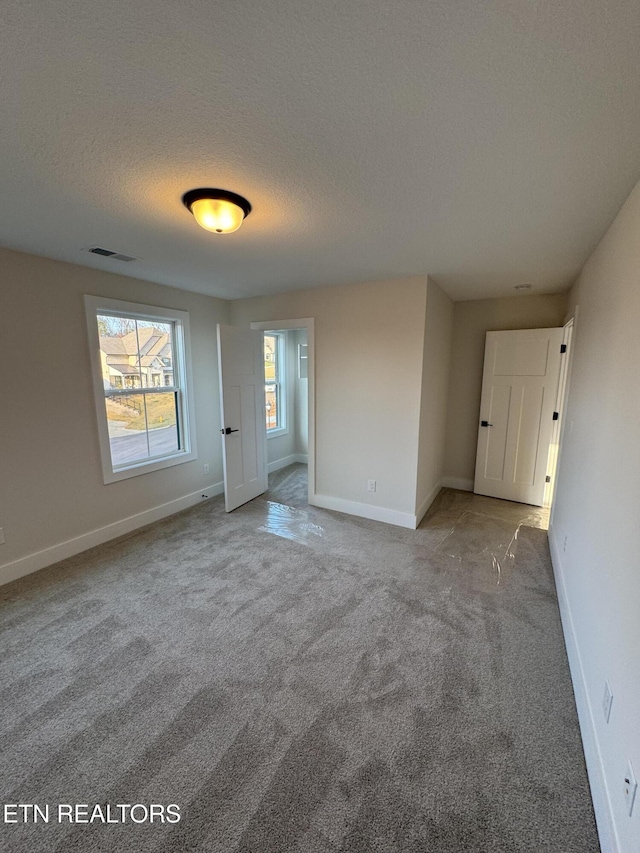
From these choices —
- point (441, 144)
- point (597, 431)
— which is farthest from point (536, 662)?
point (441, 144)

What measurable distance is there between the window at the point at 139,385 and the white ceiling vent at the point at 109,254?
48 centimetres

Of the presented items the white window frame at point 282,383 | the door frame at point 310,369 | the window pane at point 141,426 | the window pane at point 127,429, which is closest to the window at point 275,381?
the white window frame at point 282,383

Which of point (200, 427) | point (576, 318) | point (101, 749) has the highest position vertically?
point (576, 318)

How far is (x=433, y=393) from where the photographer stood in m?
3.62

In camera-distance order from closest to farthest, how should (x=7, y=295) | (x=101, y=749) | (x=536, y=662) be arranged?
(x=101, y=749) → (x=536, y=662) → (x=7, y=295)

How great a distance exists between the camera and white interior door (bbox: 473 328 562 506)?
146 inches

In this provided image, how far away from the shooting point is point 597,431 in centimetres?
183

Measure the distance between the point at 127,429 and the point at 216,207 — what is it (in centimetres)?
243

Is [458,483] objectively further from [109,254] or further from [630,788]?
[109,254]

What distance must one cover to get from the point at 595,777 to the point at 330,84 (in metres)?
2.51

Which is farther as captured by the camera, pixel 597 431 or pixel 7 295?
pixel 7 295

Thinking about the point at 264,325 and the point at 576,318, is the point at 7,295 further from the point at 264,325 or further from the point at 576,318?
the point at 576,318

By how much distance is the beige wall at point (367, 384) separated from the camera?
3127mm

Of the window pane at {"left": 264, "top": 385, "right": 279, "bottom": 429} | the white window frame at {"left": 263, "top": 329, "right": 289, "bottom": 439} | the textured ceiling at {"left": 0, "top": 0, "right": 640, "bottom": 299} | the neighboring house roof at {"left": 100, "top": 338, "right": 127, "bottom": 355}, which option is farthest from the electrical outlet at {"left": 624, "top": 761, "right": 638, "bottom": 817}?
the window pane at {"left": 264, "top": 385, "right": 279, "bottom": 429}
